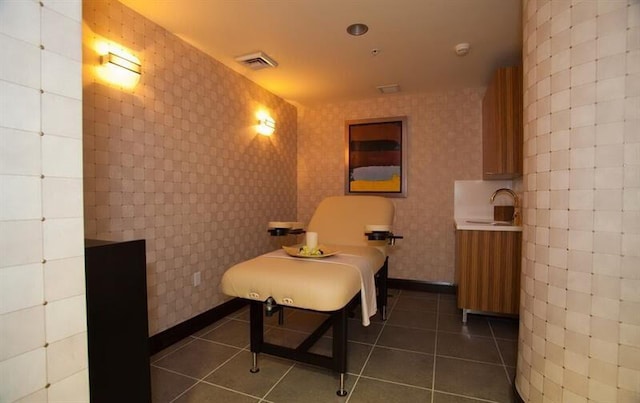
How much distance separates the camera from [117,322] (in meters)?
1.19

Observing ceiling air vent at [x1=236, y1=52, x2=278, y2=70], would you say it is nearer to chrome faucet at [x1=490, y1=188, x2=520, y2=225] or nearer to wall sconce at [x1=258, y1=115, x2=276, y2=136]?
wall sconce at [x1=258, y1=115, x2=276, y2=136]

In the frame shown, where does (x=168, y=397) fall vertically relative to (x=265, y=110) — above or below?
below

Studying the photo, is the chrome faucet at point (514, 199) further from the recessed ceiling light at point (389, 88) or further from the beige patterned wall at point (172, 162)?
the beige patterned wall at point (172, 162)

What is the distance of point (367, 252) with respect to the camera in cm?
237

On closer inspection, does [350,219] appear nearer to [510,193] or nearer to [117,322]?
[510,193]

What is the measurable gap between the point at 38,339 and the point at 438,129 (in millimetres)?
3765

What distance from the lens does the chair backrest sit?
2.78 meters

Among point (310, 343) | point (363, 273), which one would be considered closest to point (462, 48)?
point (363, 273)

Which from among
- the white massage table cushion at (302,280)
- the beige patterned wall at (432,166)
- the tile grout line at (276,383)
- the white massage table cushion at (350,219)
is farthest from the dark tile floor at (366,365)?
the beige patterned wall at (432,166)

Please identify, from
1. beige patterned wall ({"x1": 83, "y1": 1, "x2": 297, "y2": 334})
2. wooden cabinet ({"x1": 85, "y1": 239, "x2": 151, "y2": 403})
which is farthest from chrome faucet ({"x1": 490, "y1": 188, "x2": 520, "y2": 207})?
wooden cabinet ({"x1": 85, "y1": 239, "x2": 151, "y2": 403})

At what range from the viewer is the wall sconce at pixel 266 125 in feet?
11.1

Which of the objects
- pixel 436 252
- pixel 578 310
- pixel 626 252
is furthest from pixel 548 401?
pixel 436 252

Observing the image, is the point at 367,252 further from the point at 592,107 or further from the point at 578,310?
the point at 592,107

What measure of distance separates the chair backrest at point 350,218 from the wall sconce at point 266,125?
1.13 meters
